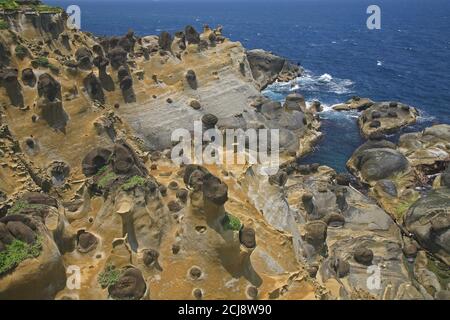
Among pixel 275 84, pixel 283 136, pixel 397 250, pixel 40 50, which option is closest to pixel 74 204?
pixel 40 50

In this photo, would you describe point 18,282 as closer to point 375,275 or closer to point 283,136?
point 375,275

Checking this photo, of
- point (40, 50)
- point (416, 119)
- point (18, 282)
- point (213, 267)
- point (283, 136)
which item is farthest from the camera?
point (416, 119)

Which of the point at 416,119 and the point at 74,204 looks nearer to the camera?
the point at 74,204

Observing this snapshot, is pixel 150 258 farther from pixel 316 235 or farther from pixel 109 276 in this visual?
pixel 316 235

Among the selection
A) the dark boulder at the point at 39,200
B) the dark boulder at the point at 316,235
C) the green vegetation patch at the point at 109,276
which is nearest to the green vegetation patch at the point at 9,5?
the dark boulder at the point at 39,200

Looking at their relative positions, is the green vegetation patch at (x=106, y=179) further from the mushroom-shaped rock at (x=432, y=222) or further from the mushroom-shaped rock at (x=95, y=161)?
the mushroom-shaped rock at (x=432, y=222)

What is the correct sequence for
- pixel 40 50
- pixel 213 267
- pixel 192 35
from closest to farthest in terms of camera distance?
pixel 213 267 → pixel 40 50 → pixel 192 35

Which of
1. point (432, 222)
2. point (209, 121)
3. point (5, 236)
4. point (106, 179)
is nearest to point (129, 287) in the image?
point (5, 236)
